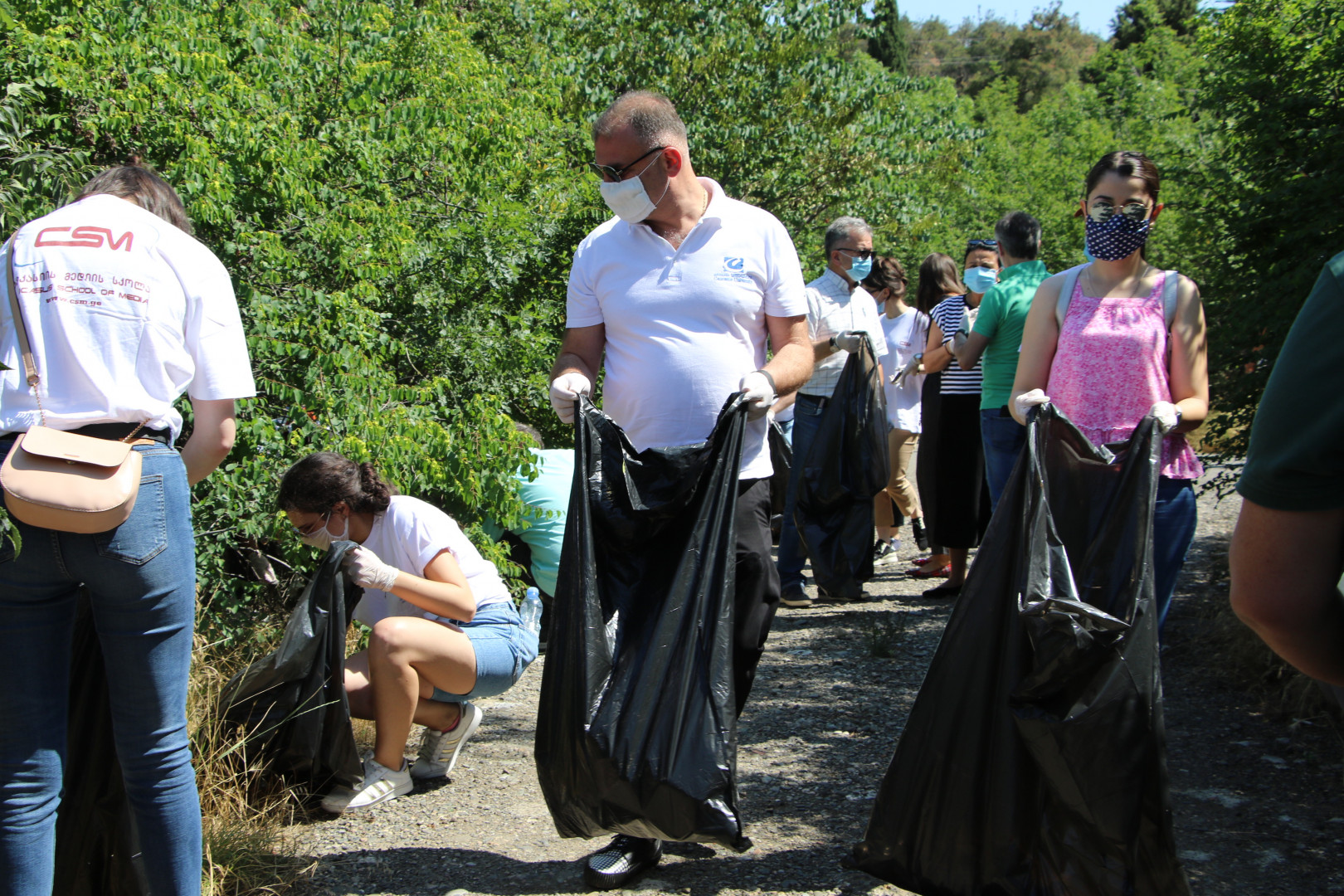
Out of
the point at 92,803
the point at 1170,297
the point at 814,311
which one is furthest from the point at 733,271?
the point at 814,311

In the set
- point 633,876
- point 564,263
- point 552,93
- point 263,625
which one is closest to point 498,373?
point 564,263

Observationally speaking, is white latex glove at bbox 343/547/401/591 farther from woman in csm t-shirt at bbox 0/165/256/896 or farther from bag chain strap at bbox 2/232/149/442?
bag chain strap at bbox 2/232/149/442

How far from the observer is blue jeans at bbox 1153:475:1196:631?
2752mm

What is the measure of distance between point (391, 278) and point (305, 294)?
0.69m

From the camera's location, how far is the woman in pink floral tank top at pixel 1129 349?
2777 millimetres

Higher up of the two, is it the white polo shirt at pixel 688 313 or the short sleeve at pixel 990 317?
the short sleeve at pixel 990 317

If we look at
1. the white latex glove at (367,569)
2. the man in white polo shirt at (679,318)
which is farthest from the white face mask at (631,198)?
the white latex glove at (367,569)

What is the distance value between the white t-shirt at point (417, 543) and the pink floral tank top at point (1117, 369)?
71.3 inches

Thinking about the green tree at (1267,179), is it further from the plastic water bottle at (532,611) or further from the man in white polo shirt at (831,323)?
the plastic water bottle at (532,611)

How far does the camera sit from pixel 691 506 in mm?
2680

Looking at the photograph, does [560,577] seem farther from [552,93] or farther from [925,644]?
[552,93]

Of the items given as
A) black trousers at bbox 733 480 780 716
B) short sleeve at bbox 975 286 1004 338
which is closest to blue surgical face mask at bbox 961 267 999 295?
short sleeve at bbox 975 286 1004 338

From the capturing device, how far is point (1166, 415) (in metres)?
2.66

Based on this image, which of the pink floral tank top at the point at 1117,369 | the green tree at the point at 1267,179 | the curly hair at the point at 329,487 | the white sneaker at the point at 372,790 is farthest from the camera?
the green tree at the point at 1267,179
